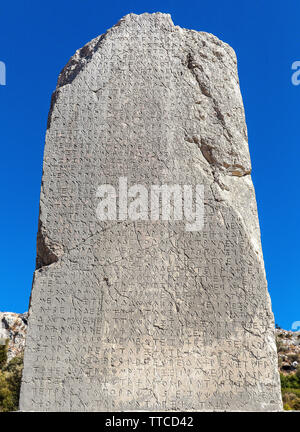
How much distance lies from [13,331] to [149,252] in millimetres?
17155

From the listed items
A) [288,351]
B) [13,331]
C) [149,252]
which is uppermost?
[13,331]

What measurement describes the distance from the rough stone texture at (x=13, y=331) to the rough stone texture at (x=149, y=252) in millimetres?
15001

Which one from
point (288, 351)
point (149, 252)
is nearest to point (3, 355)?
point (288, 351)

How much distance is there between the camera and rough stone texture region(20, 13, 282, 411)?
10.4ft

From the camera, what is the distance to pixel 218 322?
10.9 ft

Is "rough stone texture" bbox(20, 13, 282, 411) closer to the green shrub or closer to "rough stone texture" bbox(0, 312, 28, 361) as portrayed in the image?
the green shrub

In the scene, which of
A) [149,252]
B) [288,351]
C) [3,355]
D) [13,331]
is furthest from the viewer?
[13,331]

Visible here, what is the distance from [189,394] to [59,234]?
1.54 meters

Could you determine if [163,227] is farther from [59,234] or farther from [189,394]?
[189,394]

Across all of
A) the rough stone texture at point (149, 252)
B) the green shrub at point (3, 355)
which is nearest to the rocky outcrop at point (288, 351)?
the green shrub at point (3, 355)

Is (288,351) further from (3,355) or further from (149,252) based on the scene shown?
(149,252)

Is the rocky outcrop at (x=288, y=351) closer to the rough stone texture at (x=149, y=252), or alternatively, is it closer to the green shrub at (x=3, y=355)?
the green shrub at (x=3, y=355)

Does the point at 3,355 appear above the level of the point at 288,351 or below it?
below

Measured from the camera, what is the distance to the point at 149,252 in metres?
3.47
